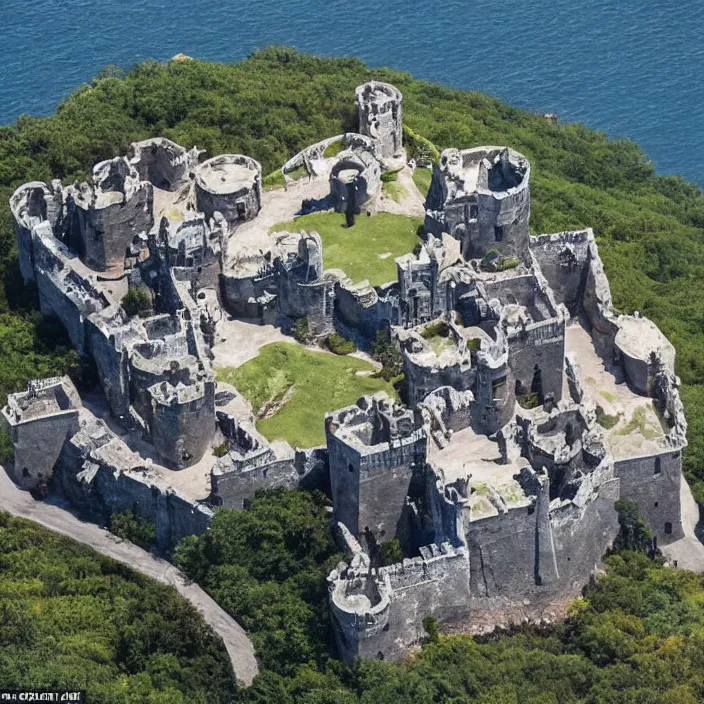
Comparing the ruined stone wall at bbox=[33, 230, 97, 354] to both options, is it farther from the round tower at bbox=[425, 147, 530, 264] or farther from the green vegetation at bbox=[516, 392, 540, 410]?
the green vegetation at bbox=[516, 392, 540, 410]

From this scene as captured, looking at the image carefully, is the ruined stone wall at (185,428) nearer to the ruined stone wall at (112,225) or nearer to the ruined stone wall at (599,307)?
the ruined stone wall at (112,225)

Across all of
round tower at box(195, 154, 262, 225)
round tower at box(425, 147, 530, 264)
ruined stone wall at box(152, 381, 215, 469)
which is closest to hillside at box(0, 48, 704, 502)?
round tower at box(195, 154, 262, 225)

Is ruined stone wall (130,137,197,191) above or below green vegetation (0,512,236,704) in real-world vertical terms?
above

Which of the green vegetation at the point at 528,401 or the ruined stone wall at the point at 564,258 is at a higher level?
the ruined stone wall at the point at 564,258

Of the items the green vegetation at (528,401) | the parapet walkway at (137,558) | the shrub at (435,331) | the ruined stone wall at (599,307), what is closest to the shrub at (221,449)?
the parapet walkway at (137,558)

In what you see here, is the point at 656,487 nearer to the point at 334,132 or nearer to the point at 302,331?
the point at 302,331

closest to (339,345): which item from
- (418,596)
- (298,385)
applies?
(298,385)

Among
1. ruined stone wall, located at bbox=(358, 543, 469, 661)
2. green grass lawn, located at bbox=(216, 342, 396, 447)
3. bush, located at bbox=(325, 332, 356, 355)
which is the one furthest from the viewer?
bush, located at bbox=(325, 332, 356, 355)
